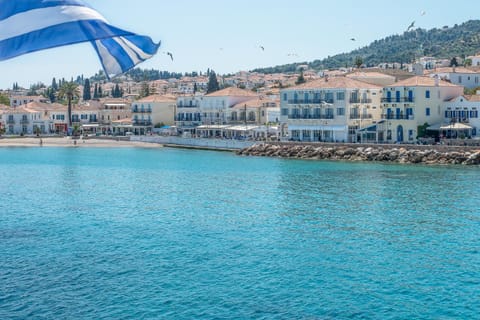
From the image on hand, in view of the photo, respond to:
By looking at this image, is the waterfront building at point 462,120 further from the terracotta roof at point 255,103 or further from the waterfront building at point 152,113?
the waterfront building at point 152,113

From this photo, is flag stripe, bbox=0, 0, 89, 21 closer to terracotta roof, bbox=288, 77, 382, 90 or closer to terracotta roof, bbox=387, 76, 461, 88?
terracotta roof, bbox=387, 76, 461, 88

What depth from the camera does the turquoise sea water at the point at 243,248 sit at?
20031mm

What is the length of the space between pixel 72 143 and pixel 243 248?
7013cm

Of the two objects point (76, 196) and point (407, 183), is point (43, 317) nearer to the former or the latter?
point (76, 196)

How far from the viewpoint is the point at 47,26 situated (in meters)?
14.8

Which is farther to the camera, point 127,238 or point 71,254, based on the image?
point 127,238

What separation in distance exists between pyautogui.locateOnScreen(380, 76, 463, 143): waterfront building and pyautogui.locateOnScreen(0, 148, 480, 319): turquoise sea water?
18.8m

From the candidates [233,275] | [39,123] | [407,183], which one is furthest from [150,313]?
[39,123]

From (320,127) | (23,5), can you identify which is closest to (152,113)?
(320,127)

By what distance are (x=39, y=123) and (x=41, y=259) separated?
90.9 metres

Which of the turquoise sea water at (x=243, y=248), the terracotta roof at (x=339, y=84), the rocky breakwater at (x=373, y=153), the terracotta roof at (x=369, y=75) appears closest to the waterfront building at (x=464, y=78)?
the terracotta roof at (x=369, y=75)

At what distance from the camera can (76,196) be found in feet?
136

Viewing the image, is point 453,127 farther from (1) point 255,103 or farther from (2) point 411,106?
(1) point 255,103

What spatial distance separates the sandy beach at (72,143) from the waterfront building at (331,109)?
19.6 metres
